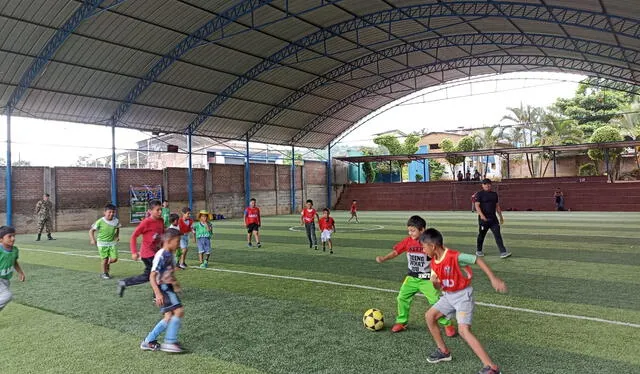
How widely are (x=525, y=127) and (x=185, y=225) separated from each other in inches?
1832

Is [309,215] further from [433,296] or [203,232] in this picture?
[433,296]

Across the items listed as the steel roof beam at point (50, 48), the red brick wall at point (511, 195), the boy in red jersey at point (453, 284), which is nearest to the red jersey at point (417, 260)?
the boy in red jersey at point (453, 284)

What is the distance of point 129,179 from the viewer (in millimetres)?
31375

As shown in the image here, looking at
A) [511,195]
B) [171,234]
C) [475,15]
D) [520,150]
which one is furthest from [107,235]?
[520,150]

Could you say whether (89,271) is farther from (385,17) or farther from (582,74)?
(582,74)

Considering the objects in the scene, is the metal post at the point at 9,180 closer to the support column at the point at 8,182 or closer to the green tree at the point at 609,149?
the support column at the point at 8,182

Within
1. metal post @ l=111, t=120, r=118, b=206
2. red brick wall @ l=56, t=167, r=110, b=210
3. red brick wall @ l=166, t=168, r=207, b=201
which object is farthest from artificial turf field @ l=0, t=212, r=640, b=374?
red brick wall @ l=166, t=168, r=207, b=201

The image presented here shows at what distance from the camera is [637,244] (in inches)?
614

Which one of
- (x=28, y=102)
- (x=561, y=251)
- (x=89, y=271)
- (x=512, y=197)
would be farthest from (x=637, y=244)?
(x=28, y=102)

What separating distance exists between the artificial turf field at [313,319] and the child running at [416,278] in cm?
21

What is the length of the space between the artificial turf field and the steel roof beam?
41.4 ft

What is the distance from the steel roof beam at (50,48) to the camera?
69.0 feet

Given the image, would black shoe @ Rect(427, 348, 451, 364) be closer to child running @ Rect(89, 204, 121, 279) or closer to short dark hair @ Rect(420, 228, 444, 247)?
short dark hair @ Rect(420, 228, 444, 247)

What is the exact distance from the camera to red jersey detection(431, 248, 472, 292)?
5020 mm
